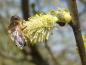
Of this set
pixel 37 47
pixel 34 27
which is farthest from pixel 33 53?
pixel 34 27

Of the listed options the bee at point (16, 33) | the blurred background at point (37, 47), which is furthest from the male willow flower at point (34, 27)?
the blurred background at point (37, 47)

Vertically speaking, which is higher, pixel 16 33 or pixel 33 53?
pixel 16 33

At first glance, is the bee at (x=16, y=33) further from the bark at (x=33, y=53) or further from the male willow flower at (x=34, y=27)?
the bark at (x=33, y=53)

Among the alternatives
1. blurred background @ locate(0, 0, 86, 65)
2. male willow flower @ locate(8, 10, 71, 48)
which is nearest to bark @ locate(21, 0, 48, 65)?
blurred background @ locate(0, 0, 86, 65)

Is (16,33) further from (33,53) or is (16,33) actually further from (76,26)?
(33,53)

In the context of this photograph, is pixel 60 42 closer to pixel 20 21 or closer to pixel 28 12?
pixel 28 12

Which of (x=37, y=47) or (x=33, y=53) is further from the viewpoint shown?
(x=37, y=47)

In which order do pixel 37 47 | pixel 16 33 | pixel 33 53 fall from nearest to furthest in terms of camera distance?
pixel 16 33 < pixel 33 53 < pixel 37 47

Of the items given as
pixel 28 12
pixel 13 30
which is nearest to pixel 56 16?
pixel 13 30
